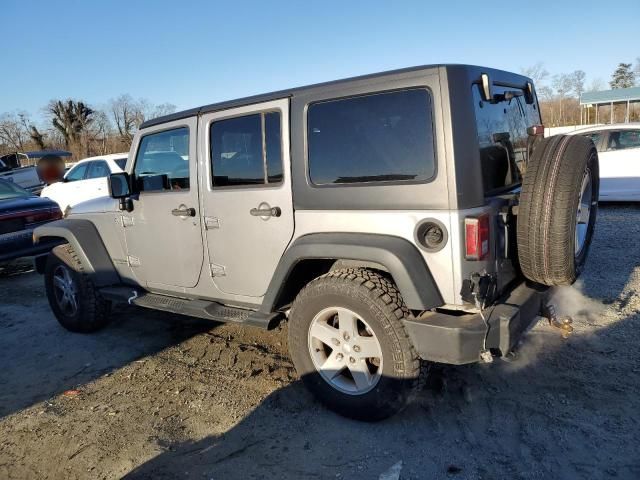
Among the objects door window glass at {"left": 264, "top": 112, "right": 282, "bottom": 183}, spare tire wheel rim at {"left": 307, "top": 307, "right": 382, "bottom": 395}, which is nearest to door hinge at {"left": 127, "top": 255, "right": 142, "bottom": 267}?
door window glass at {"left": 264, "top": 112, "right": 282, "bottom": 183}

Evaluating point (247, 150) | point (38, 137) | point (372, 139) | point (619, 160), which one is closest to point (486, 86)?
point (372, 139)

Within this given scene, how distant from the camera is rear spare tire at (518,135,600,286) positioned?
2674mm

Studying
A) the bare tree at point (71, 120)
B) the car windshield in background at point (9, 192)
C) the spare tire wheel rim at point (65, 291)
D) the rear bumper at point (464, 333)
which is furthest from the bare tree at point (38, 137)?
the rear bumper at point (464, 333)

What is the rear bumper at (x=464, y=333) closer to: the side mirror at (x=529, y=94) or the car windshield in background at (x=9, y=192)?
the side mirror at (x=529, y=94)

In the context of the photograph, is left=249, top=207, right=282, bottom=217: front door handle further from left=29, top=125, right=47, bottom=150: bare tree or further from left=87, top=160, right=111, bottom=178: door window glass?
left=29, top=125, right=47, bottom=150: bare tree

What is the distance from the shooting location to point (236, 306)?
385 cm

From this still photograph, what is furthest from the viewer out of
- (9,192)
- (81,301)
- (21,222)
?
(9,192)

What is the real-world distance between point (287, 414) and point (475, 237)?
172cm

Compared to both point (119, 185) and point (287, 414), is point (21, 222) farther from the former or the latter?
point (287, 414)

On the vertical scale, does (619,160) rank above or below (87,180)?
below

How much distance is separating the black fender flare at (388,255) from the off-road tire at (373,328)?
148 mm

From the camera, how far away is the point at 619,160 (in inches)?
373

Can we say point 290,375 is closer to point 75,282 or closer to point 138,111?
point 75,282

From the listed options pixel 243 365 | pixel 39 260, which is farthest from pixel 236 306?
pixel 39 260
